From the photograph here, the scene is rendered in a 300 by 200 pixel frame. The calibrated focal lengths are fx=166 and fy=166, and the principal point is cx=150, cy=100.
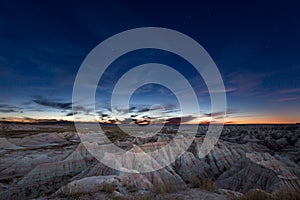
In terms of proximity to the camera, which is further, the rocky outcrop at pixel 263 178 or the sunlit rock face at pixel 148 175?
the rocky outcrop at pixel 263 178

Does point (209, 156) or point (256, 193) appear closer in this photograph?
point (256, 193)

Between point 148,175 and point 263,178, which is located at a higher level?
point 148,175

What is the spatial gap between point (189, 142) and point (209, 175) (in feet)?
51.7

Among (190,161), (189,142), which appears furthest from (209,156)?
(189,142)

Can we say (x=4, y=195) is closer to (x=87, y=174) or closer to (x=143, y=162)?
(x=87, y=174)

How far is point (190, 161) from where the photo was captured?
23828 mm

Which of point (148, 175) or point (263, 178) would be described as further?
point (263, 178)

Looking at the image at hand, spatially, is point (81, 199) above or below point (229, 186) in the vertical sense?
above

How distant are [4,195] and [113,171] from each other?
9.99 m

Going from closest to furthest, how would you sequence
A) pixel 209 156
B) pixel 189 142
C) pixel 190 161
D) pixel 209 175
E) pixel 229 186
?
1. pixel 229 186
2. pixel 209 175
3. pixel 190 161
4. pixel 209 156
5. pixel 189 142

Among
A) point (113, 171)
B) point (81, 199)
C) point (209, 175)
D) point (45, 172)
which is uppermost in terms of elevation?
point (81, 199)

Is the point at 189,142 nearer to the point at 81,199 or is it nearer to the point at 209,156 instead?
the point at 209,156

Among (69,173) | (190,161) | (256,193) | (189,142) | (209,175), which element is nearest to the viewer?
(256,193)

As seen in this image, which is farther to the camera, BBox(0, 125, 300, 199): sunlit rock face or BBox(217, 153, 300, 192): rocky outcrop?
BBox(217, 153, 300, 192): rocky outcrop
